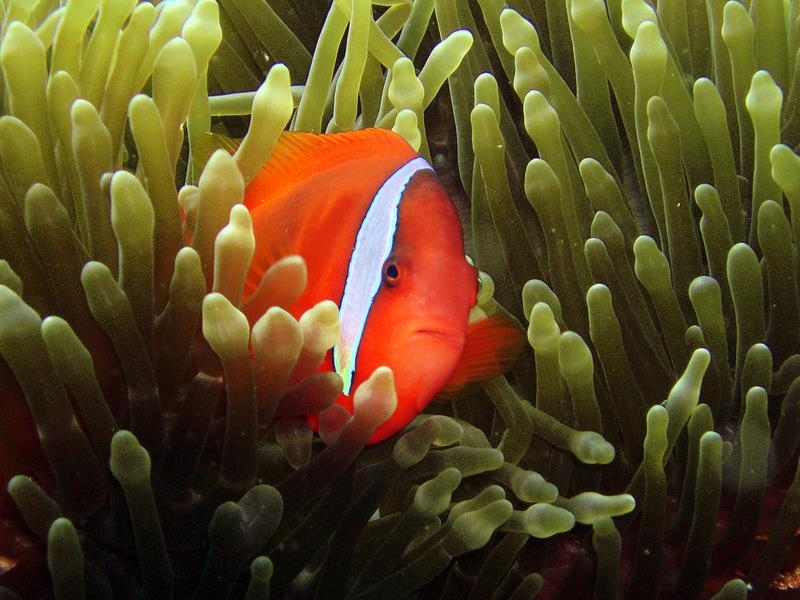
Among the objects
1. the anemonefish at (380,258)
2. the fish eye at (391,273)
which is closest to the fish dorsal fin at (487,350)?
the anemonefish at (380,258)

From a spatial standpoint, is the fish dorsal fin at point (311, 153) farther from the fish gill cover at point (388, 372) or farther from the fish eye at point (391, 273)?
the fish eye at point (391, 273)

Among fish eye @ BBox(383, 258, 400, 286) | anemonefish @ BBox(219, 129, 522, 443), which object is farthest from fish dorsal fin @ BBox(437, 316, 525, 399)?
fish eye @ BBox(383, 258, 400, 286)

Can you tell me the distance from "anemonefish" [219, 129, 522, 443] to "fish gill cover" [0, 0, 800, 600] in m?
0.05

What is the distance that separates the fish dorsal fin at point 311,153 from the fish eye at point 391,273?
168 millimetres

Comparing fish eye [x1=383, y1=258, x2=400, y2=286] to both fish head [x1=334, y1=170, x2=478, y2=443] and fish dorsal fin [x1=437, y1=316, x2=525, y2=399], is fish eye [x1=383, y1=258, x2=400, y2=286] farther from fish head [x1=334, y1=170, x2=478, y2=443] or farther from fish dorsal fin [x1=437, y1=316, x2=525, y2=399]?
fish dorsal fin [x1=437, y1=316, x2=525, y2=399]

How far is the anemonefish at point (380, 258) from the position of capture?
2.83 ft

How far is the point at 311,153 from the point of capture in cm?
103

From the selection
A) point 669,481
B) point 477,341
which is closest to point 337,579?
point 477,341

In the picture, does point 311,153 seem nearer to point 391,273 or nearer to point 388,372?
point 391,273

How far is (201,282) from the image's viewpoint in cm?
86

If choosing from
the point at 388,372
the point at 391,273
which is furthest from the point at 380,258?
the point at 388,372

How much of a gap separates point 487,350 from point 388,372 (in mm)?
202

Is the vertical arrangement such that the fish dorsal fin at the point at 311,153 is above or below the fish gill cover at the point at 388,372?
above

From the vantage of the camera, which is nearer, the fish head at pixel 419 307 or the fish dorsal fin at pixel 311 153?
the fish head at pixel 419 307
